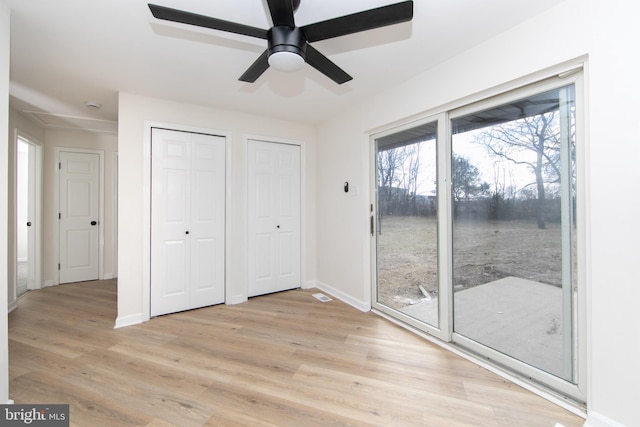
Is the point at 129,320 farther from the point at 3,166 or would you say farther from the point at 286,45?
the point at 286,45

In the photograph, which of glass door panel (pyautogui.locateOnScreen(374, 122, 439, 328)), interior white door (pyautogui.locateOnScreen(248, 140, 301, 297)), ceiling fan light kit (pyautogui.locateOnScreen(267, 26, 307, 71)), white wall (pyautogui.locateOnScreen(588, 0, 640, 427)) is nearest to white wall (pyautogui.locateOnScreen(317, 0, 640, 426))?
white wall (pyautogui.locateOnScreen(588, 0, 640, 427))

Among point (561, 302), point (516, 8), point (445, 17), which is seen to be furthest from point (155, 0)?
point (561, 302)

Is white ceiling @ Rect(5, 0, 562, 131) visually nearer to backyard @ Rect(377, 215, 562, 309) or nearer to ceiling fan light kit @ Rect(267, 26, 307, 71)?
ceiling fan light kit @ Rect(267, 26, 307, 71)

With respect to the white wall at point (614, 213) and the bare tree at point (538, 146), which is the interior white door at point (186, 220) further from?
the white wall at point (614, 213)

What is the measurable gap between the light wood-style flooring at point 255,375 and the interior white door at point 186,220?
1.12 feet

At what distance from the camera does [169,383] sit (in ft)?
5.92

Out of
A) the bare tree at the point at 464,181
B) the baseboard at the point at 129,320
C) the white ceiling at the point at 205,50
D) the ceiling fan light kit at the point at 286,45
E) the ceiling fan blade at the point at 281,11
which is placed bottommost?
the baseboard at the point at 129,320

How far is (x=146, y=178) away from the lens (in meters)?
2.81

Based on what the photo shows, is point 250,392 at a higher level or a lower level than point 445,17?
lower

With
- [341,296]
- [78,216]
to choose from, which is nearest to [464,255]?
[341,296]

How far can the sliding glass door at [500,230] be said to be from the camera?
1637mm

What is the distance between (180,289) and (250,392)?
1782 mm

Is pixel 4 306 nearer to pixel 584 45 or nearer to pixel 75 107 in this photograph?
pixel 75 107

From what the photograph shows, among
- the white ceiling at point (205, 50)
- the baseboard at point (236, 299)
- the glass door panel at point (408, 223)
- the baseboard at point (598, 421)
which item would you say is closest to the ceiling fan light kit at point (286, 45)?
the white ceiling at point (205, 50)
